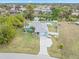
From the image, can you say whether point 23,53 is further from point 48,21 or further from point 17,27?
point 48,21

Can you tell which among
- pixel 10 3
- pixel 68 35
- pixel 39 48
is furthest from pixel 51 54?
pixel 10 3

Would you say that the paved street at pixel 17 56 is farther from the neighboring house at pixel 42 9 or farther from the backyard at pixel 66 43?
the neighboring house at pixel 42 9

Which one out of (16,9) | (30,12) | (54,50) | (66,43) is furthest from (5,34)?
(16,9)

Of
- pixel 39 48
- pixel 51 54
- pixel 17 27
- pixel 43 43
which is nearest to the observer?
pixel 51 54

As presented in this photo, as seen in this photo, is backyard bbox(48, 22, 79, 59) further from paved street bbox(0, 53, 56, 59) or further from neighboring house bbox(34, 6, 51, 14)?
neighboring house bbox(34, 6, 51, 14)

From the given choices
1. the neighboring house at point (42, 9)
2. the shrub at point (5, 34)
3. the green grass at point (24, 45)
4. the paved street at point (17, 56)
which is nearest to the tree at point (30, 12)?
the neighboring house at point (42, 9)

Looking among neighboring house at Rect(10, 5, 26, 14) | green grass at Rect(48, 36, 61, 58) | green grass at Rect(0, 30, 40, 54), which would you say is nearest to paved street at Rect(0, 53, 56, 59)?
green grass at Rect(0, 30, 40, 54)

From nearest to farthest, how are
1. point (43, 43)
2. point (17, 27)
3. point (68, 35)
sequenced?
1. point (43, 43)
2. point (68, 35)
3. point (17, 27)

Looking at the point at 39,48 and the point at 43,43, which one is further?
the point at 43,43
